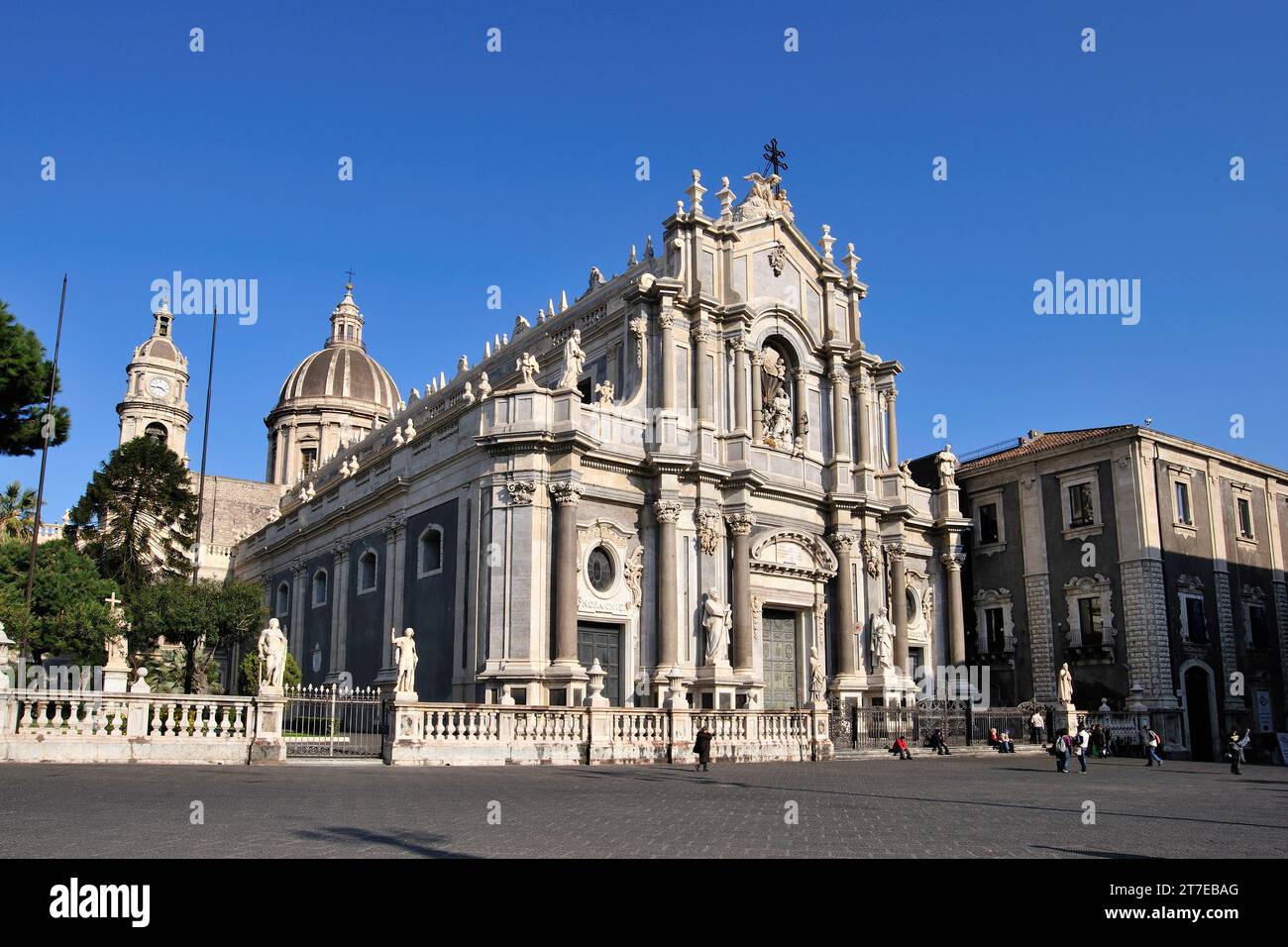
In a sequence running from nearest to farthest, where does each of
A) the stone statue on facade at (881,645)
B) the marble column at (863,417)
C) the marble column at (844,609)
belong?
the stone statue on facade at (881,645), the marble column at (844,609), the marble column at (863,417)

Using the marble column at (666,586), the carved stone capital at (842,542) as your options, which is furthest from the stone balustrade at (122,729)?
the carved stone capital at (842,542)

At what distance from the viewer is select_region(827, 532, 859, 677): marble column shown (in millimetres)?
36656

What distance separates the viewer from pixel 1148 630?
119 feet

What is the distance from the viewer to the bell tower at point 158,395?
64.1 metres

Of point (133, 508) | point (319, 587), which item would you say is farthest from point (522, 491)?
point (133, 508)

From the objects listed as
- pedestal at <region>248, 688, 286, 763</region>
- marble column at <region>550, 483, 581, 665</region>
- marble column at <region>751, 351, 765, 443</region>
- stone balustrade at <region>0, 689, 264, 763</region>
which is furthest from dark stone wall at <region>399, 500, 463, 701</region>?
marble column at <region>751, 351, 765, 443</region>

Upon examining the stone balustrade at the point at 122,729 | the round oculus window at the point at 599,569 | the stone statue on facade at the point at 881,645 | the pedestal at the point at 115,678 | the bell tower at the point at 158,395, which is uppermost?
the bell tower at the point at 158,395

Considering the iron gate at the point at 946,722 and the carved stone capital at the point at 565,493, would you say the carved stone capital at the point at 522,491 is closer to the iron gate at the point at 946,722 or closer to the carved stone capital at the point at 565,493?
the carved stone capital at the point at 565,493

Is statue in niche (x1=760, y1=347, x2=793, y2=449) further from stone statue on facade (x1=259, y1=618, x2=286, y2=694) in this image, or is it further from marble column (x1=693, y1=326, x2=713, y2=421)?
stone statue on facade (x1=259, y1=618, x2=286, y2=694)

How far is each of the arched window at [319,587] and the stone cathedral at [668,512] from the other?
0.59ft
